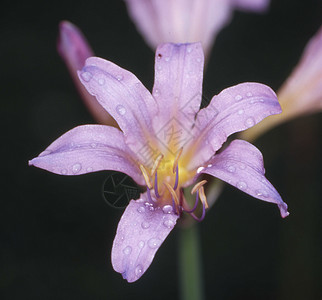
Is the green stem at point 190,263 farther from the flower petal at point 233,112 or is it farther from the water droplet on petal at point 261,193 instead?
the water droplet on petal at point 261,193

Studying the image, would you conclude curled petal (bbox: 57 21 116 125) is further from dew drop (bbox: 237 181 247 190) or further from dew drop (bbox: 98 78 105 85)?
dew drop (bbox: 237 181 247 190)

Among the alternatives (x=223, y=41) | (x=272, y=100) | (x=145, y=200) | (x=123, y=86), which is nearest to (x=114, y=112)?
(x=123, y=86)

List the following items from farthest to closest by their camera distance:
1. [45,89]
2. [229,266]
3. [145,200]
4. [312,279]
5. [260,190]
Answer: [45,89] → [229,266] → [312,279] → [145,200] → [260,190]

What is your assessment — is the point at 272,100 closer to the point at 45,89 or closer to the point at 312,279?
the point at 312,279

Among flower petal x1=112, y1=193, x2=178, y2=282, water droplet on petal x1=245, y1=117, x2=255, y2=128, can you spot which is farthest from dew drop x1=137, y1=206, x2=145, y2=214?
water droplet on petal x1=245, y1=117, x2=255, y2=128

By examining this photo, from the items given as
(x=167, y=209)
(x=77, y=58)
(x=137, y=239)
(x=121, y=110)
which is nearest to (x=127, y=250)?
(x=137, y=239)

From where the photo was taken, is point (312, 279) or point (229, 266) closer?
point (312, 279)
